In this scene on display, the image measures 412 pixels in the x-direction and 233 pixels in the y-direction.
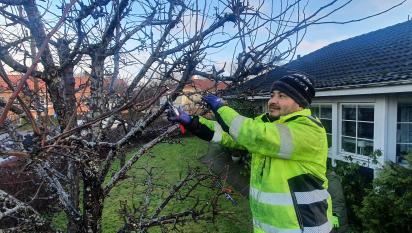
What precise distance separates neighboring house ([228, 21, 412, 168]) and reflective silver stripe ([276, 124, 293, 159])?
11.4 ft

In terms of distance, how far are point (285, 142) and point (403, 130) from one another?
21.4 feet

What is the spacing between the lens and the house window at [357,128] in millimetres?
8789

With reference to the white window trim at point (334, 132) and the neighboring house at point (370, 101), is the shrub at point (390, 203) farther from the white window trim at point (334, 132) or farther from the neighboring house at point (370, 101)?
the white window trim at point (334, 132)

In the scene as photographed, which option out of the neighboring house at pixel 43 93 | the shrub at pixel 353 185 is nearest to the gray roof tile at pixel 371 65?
the shrub at pixel 353 185

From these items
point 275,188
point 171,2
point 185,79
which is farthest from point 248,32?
point 275,188

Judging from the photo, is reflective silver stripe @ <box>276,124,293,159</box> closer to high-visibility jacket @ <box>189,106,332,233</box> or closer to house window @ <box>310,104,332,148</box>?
high-visibility jacket @ <box>189,106,332,233</box>

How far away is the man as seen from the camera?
7.78ft

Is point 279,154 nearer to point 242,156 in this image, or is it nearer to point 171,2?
point 171,2

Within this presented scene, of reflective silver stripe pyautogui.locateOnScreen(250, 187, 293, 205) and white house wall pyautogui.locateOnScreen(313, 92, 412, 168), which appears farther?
white house wall pyautogui.locateOnScreen(313, 92, 412, 168)

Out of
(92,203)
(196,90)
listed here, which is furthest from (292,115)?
(92,203)

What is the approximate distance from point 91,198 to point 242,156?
9245 mm

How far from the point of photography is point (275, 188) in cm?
252

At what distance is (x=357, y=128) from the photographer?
9.18 meters

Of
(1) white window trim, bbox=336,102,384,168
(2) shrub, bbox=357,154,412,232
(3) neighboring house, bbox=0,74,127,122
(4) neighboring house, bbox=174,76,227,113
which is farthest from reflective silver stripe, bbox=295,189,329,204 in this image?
(1) white window trim, bbox=336,102,384,168
